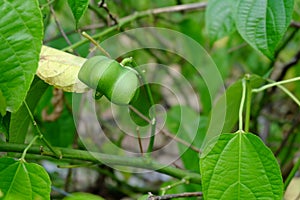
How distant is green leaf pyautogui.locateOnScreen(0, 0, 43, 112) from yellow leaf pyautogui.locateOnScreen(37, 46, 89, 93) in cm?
10

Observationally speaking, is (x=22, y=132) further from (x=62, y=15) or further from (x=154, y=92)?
(x=62, y=15)

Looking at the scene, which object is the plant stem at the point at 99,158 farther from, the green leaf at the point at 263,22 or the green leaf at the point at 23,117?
the green leaf at the point at 263,22

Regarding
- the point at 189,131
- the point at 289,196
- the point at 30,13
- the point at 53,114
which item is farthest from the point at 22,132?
the point at 289,196

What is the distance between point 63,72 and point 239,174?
0.83ft

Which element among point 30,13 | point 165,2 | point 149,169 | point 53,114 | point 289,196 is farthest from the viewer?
point 165,2

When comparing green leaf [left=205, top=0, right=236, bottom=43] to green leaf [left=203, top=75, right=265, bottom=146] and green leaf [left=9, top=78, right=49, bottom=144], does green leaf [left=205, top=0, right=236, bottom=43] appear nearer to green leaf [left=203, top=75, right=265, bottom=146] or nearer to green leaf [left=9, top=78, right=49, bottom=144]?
green leaf [left=203, top=75, right=265, bottom=146]

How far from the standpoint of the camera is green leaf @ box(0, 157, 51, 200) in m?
0.67

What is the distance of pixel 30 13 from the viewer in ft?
1.96

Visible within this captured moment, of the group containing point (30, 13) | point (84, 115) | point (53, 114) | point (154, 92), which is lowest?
point (84, 115)

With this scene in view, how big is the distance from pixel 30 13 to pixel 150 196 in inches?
10.6

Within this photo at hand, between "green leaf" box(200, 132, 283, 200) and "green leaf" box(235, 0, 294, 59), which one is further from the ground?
"green leaf" box(235, 0, 294, 59)

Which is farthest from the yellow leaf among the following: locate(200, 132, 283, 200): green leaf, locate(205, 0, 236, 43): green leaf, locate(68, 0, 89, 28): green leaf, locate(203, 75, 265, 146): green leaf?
locate(205, 0, 236, 43): green leaf

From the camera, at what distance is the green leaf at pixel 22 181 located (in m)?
0.67

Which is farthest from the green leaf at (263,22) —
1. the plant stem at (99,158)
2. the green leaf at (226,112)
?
the plant stem at (99,158)
